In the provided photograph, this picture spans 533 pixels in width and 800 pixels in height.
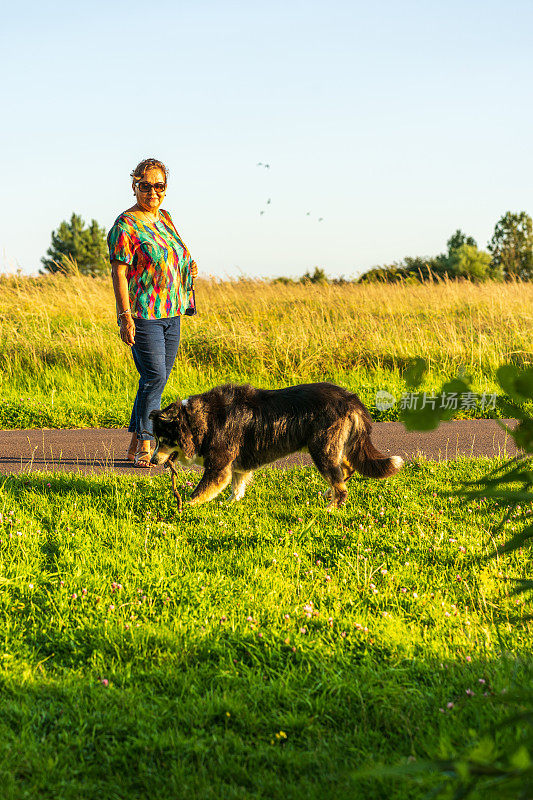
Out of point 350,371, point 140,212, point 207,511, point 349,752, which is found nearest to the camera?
point 349,752

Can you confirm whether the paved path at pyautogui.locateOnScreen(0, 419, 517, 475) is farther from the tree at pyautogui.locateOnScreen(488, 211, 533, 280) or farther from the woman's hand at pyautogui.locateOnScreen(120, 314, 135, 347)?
the tree at pyautogui.locateOnScreen(488, 211, 533, 280)

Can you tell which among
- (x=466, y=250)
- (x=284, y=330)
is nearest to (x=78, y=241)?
(x=466, y=250)

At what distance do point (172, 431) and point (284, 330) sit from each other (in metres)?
7.36

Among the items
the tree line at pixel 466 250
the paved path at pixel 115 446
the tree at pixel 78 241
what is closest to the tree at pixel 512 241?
the tree line at pixel 466 250

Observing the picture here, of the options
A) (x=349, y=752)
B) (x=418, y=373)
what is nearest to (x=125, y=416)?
(x=349, y=752)

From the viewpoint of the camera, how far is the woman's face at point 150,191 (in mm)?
6141

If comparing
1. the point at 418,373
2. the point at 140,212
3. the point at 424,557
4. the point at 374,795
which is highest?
the point at 140,212

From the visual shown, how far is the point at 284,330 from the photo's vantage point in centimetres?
1227

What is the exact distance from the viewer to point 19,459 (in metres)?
7.04

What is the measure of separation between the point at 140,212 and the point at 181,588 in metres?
3.75

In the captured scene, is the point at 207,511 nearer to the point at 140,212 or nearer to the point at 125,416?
the point at 140,212

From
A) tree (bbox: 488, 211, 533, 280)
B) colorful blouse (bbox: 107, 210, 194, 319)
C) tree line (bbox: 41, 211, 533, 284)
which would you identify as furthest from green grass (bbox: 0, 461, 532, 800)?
tree (bbox: 488, 211, 533, 280)

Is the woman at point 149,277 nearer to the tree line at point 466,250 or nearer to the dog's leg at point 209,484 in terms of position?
the dog's leg at point 209,484

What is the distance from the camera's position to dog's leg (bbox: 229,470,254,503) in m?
5.44
